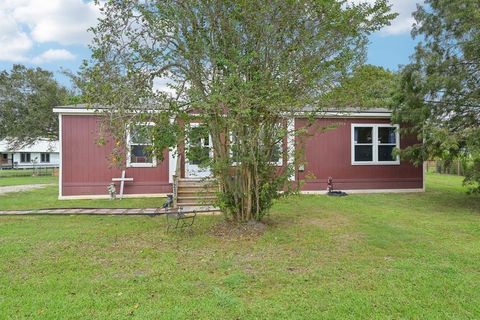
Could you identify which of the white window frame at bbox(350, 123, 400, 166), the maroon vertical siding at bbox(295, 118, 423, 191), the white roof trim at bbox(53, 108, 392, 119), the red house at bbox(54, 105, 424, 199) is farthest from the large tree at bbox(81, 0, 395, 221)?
the white window frame at bbox(350, 123, 400, 166)

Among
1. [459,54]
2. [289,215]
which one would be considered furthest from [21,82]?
[459,54]

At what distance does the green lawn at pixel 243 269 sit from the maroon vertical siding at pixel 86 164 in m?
3.58

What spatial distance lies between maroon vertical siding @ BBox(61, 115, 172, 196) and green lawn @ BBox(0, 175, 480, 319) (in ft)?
11.7

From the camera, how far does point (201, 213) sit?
26.2 feet

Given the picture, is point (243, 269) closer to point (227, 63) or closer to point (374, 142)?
point (227, 63)

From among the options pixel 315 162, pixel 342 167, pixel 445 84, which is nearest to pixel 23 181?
pixel 315 162

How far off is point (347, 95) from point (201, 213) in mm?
3978

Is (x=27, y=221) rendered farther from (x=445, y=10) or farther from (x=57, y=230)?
(x=445, y=10)

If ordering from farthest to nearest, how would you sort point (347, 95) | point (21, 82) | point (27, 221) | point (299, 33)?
point (21, 82)
point (27, 221)
point (347, 95)
point (299, 33)

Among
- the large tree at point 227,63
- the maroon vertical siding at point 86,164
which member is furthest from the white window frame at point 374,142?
the large tree at point 227,63

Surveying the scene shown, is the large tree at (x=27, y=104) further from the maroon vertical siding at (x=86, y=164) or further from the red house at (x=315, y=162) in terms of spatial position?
the red house at (x=315, y=162)

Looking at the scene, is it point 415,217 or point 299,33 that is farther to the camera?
point 415,217

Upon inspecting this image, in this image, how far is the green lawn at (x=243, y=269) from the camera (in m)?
3.26

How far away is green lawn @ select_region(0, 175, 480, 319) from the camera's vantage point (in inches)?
128
